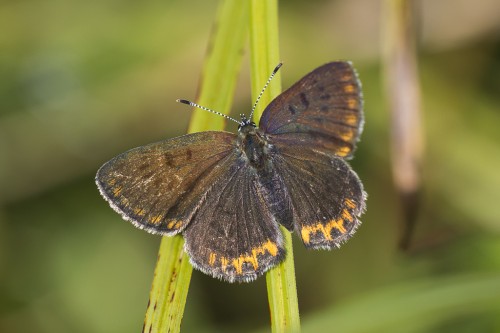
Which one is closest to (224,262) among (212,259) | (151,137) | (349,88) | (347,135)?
(212,259)

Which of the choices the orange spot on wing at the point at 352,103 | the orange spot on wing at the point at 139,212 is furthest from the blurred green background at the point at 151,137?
the orange spot on wing at the point at 139,212

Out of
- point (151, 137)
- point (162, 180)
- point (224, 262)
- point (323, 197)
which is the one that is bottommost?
point (151, 137)

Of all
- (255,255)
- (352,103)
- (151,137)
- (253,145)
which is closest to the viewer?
(255,255)

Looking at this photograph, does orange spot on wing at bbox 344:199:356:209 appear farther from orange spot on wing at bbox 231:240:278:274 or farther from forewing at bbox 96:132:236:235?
forewing at bbox 96:132:236:235

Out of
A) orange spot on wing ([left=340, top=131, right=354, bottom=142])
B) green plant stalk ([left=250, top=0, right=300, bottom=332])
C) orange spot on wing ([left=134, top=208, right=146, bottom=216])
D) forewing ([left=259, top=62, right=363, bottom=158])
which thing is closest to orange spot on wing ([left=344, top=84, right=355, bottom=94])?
forewing ([left=259, top=62, right=363, bottom=158])

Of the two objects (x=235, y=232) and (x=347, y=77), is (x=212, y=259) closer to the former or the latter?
(x=235, y=232)

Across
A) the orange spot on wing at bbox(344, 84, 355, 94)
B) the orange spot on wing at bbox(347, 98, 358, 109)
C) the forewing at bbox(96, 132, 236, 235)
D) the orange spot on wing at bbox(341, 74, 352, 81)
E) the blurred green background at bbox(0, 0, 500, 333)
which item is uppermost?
the orange spot on wing at bbox(341, 74, 352, 81)

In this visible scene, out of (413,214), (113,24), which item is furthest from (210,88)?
(113,24)

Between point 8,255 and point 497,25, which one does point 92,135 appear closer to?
point 8,255
